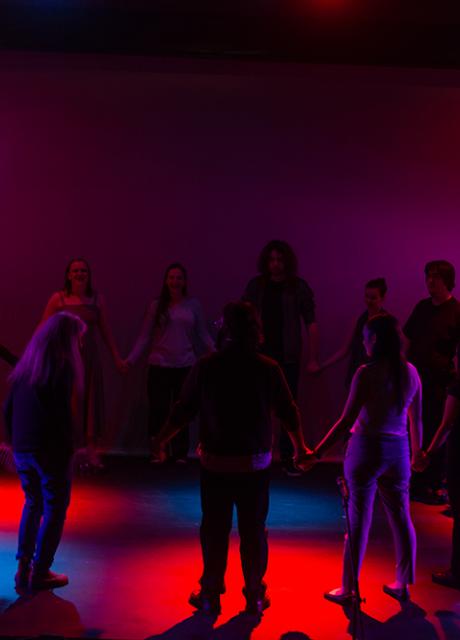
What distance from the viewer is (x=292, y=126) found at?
8289 mm

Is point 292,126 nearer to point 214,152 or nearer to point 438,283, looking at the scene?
point 214,152

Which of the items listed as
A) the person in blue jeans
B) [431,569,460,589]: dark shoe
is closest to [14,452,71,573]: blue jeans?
the person in blue jeans

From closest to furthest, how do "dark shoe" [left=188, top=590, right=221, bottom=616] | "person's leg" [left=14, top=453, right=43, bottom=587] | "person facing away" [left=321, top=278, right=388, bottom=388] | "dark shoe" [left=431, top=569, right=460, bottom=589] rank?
"dark shoe" [left=188, top=590, right=221, bottom=616] < "person's leg" [left=14, top=453, right=43, bottom=587] < "dark shoe" [left=431, top=569, right=460, bottom=589] < "person facing away" [left=321, top=278, right=388, bottom=388]

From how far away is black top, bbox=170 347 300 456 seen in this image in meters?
3.94

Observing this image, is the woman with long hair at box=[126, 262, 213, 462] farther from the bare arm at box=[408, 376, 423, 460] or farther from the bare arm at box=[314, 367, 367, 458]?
the bare arm at box=[314, 367, 367, 458]

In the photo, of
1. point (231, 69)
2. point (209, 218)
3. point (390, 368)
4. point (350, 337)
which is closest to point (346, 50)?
point (231, 69)

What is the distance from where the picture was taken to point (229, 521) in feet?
13.3

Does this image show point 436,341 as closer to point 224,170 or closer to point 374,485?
point 374,485

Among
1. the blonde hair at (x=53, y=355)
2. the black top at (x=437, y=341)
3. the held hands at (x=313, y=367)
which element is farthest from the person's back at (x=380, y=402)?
the held hands at (x=313, y=367)

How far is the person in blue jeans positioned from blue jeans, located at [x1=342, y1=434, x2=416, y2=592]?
1431 millimetres

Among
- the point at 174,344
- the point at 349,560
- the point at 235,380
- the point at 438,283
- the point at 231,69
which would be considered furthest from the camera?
the point at 231,69

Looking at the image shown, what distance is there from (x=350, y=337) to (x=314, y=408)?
0.91 metres

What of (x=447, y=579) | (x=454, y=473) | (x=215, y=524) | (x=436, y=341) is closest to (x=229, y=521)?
(x=215, y=524)

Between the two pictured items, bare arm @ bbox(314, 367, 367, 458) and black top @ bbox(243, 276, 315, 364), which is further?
black top @ bbox(243, 276, 315, 364)
